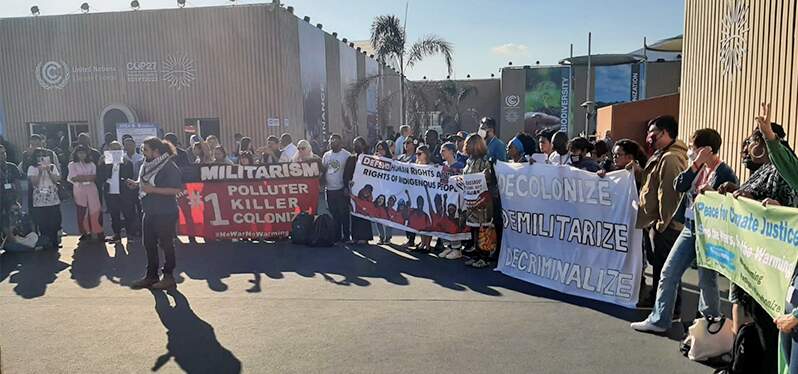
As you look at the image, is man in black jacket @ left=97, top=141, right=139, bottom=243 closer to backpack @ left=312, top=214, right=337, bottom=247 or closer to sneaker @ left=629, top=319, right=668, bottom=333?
backpack @ left=312, top=214, right=337, bottom=247

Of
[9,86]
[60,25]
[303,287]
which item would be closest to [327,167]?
[303,287]

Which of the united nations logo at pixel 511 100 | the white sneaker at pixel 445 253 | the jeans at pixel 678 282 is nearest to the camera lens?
the jeans at pixel 678 282

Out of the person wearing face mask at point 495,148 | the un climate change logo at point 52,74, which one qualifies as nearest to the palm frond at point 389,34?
the un climate change logo at point 52,74

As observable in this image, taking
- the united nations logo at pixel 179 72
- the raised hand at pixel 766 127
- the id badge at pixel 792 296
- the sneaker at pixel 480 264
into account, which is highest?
the united nations logo at pixel 179 72

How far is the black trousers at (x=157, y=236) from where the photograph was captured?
6.59 metres

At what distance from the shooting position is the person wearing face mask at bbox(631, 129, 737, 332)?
4.41m

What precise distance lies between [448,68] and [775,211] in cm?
2427

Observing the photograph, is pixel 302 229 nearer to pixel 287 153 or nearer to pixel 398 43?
pixel 287 153

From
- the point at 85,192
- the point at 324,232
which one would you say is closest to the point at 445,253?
the point at 324,232

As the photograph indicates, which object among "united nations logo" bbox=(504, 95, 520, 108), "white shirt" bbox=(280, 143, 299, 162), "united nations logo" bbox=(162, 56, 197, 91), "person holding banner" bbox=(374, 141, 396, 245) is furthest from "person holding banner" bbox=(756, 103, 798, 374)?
"united nations logo" bbox=(504, 95, 520, 108)

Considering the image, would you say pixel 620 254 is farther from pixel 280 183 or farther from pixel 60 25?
pixel 60 25

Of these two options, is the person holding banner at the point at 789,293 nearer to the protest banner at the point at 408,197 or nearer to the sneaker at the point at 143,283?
the protest banner at the point at 408,197

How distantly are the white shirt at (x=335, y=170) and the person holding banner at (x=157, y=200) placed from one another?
297cm

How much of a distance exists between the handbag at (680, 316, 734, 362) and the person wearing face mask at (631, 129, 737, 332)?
329mm
